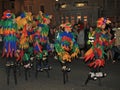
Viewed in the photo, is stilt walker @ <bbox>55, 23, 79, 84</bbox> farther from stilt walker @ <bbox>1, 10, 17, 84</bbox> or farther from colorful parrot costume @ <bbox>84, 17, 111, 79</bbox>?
stilt walker @ <bbox>1, 10, 17, 84</bbox>

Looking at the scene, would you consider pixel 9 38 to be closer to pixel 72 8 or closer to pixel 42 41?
pixel 42 41

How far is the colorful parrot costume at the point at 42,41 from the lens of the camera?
15406mm

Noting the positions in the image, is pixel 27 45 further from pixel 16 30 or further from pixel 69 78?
pixel 69 78

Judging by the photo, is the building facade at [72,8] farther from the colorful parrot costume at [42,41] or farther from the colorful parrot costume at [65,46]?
the colorful parrot costume at [65,46]

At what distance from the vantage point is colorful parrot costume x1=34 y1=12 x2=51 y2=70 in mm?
15406

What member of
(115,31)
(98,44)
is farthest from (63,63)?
(115,31)

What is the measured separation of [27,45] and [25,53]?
1.09 ft

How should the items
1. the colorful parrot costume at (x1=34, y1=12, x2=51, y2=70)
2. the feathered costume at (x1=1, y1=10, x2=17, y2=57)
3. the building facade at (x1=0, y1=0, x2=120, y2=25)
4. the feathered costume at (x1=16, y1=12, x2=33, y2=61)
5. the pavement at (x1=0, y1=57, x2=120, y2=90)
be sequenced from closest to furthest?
the pavement at (x1=0, y1=57, x2=120, y2=90)
the feathered costume at (x1=1, y1=10, x2=17, y2=57)
the feathered costume at (x1=16, y1=12, x2=33, y2=61)
the colorful parrot costume at (x1=34, y1=12, x2=51, y2=70)
the building facade at (x1=0, y1=0, x2=120, y2=25)

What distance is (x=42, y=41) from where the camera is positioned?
1541 cm

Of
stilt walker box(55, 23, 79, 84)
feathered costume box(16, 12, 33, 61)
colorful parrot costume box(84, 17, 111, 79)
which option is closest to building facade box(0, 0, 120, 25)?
feathered costume box(16, 12, 33, 61)

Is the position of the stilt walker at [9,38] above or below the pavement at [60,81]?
above

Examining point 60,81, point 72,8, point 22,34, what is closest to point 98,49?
point 60,81

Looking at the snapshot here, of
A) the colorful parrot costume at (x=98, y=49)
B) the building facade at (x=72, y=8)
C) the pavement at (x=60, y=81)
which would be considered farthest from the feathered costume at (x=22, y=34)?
the building facade at (x=72, y=8)

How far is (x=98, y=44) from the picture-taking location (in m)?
13.8
